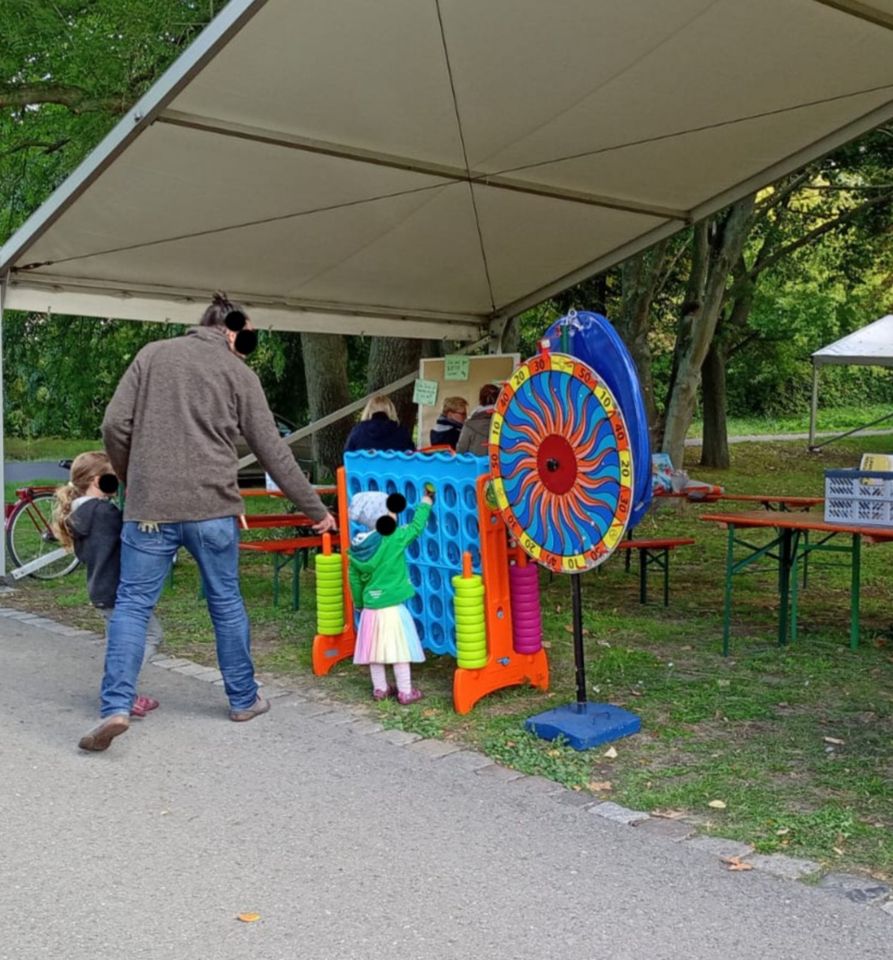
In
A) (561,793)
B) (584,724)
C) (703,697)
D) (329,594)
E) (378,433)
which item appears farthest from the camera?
(378,433)

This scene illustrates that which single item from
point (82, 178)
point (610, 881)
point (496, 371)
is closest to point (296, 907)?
point (610, 881)

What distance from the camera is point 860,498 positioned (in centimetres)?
584

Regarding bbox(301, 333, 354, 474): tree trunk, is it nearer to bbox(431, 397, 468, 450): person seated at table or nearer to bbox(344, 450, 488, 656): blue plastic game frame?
bbox(431, 397, 468, 450): person seated at table

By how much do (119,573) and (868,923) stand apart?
144 inches

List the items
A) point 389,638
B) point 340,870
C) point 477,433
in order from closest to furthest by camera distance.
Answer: point 340,870 < point 389,638 < point 477,433

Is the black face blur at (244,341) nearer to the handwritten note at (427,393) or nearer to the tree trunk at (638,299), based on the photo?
the handwritten note at (427,393)

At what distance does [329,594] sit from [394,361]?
21.9 ft

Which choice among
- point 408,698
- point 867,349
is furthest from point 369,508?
point 867,349

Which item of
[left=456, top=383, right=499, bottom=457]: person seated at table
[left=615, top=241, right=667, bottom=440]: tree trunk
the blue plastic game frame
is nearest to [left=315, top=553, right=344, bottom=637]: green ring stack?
the blue plastic game frame

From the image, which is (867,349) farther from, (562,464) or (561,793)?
(561,793)

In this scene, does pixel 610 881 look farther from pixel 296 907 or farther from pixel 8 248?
pixel 8 248

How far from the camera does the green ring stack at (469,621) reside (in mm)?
5352

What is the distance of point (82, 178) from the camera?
6.86 meters

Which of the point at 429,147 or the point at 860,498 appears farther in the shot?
the point at 429,147
